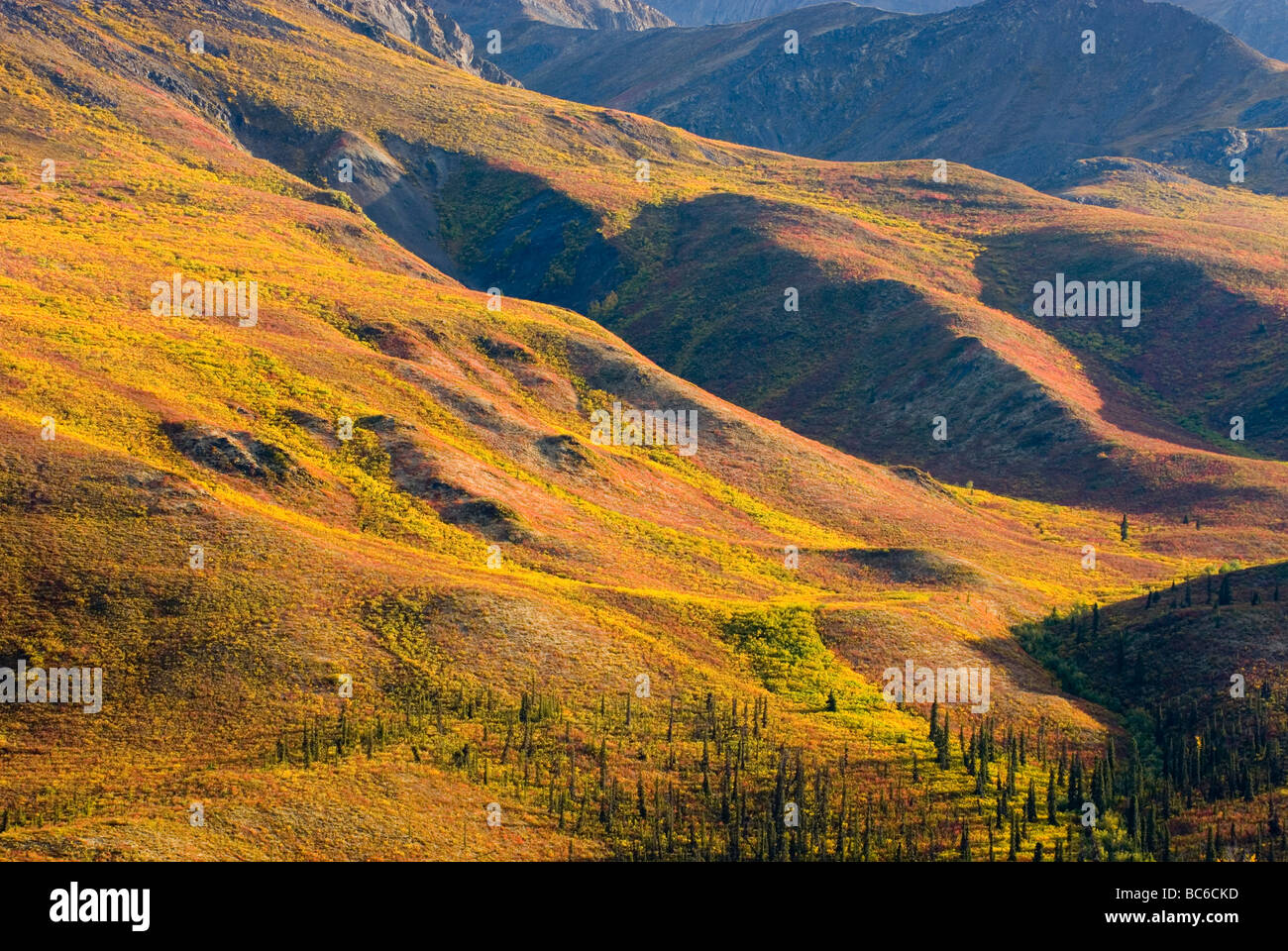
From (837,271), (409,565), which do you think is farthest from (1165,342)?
(409,565)

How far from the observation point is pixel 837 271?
501ft

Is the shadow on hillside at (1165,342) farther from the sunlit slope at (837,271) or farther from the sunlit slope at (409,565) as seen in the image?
the sunlit slope at (409,565)

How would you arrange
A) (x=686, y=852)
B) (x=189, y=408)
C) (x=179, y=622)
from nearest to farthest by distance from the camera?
(x=686, y=852)
(x=179, y=622)
(x=189, y=408)

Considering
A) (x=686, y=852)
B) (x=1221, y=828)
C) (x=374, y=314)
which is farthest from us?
(x=374, y=314)

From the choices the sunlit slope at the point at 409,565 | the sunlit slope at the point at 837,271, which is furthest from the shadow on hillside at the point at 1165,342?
the sunlit slope at the point at 409,565

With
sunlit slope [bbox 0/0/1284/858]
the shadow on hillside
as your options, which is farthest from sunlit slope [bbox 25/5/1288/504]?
sunlit slope [bbox 0/0/1284/858]

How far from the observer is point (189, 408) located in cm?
7075

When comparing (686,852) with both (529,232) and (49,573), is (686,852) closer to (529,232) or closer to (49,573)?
(49,573)

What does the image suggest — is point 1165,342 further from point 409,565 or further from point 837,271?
point 409,565

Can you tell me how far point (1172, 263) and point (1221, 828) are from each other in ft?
383

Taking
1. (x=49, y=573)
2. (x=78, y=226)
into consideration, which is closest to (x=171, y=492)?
(x=49, y=573)

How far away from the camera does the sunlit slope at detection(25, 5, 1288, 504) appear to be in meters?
124

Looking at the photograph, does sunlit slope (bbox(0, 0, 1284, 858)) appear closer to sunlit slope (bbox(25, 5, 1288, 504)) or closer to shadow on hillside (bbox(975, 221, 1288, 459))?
sunlit slope (bbox(25, 5, 1288, 504))

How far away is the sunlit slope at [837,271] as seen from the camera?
12362cm
